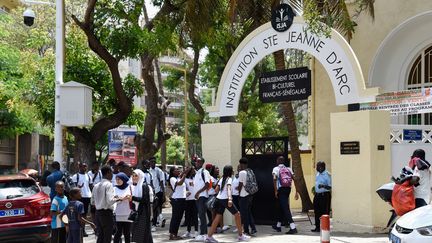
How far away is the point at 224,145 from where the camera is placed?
16078 mm

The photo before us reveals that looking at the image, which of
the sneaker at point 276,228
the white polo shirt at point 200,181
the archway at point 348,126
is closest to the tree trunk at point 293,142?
the archway at point 348,126

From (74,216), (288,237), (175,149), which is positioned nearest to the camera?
(74,216)

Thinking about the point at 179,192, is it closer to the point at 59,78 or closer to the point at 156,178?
the point at 156,178

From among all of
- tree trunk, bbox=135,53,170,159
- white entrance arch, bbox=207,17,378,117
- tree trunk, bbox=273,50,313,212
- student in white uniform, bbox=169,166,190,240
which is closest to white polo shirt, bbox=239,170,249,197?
student in white uniform, bbox=169,166,190,240

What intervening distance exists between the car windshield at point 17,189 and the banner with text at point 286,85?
630 centimetres

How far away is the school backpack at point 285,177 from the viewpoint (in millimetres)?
14047

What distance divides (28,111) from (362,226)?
1379cm

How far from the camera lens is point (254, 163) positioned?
15.9m

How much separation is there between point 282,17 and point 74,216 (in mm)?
7280

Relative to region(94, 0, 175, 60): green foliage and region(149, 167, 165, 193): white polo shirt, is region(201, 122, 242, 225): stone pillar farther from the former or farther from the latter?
region(94, 0, 175, 60): green foliage

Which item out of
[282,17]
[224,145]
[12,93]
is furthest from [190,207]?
[12,93]

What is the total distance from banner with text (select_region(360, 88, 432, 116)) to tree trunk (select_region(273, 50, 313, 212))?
2.25 metres

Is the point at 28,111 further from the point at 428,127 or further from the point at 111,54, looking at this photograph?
the point at 428,127

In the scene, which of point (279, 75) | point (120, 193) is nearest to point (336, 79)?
point (279, 75)
